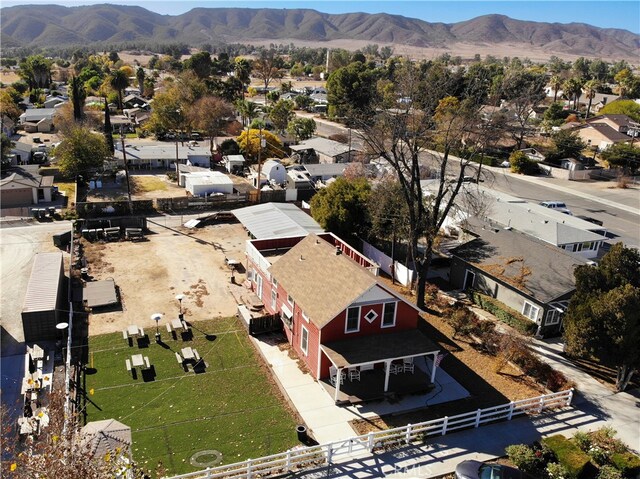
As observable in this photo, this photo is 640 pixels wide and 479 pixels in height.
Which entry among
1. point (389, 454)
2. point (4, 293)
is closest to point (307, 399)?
point (389, 454)

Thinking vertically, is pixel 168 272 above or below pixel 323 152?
below

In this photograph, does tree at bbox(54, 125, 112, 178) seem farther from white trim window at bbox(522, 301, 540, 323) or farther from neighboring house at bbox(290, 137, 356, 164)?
white trim window at bbox(522, 301, 540, 323)

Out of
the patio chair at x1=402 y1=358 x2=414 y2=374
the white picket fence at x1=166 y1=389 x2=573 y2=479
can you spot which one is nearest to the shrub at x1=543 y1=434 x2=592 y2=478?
the white picket fence at x1=166 y1=389 x2=573 y2=479

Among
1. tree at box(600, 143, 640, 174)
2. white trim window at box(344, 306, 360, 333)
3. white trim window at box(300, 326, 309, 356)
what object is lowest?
white trim window at box(300, 326, 309, 356)

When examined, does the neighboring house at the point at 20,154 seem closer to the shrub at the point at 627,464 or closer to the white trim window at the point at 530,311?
the white trim window at the point at 530,311

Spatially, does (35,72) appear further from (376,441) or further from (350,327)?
(376,441)

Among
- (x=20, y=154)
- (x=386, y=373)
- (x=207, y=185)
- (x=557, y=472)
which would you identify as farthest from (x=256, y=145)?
(x=557, y=472)
